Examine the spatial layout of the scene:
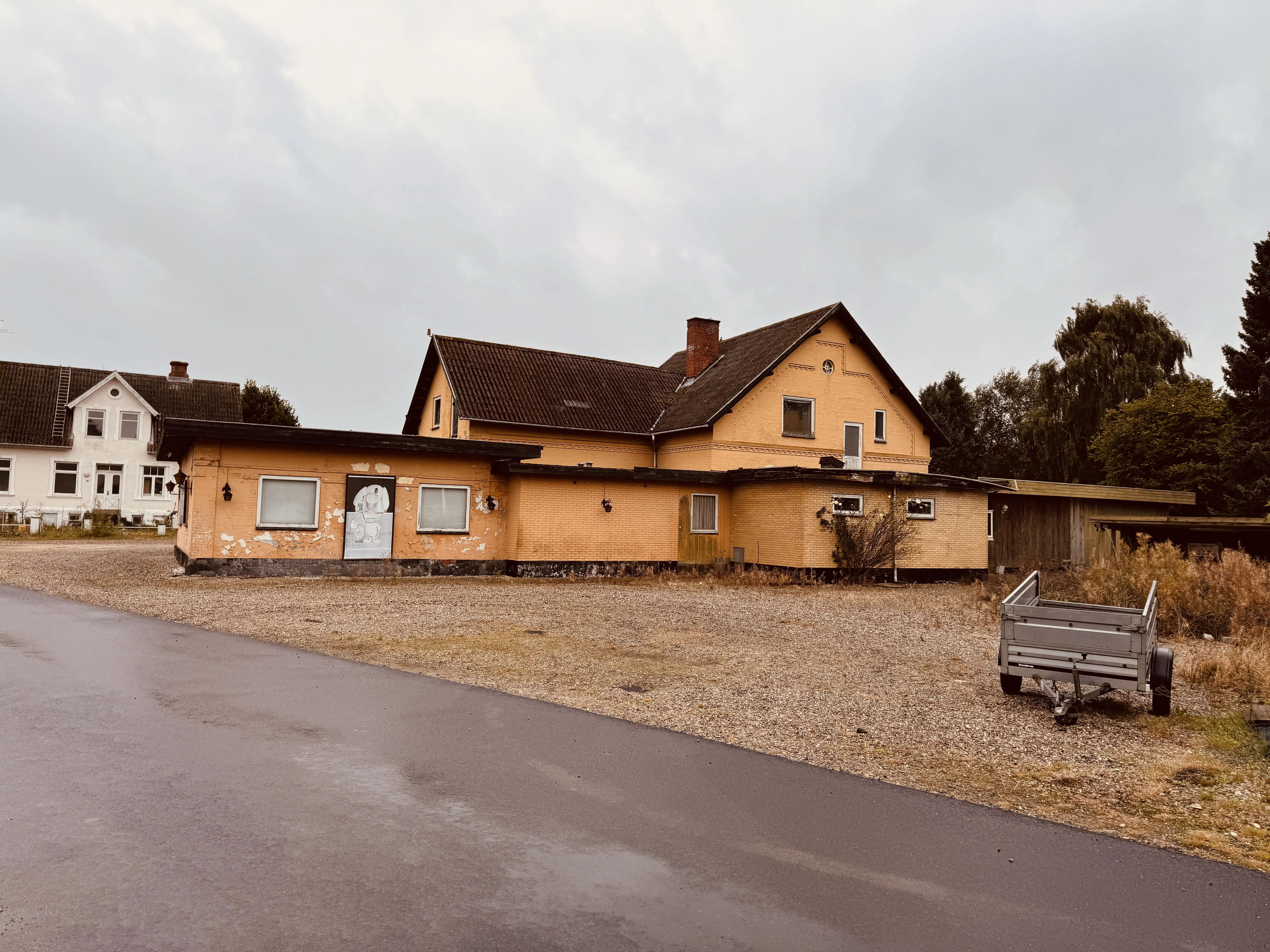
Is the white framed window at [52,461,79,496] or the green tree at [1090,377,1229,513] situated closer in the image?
the green tree at [1090,377,1229,513]

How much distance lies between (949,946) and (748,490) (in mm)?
22039

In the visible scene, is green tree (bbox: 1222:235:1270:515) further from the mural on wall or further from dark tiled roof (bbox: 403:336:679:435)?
the mural on wall

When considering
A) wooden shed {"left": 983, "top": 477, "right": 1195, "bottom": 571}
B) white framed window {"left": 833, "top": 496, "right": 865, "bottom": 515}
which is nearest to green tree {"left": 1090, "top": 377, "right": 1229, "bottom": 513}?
wooden shed {"left": 983, "top": 477, "right": 1195, "bottom": 571}

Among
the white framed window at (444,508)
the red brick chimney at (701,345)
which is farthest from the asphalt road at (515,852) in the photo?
the red brick chimney at (701,345)

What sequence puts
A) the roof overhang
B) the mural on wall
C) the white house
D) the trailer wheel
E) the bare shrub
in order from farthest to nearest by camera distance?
the white house → the bare shrub → the mural on wall → the roof overhang → the trailer wheel

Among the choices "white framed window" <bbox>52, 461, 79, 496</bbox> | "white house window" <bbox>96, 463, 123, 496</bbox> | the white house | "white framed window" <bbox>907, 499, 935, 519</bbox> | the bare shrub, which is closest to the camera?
the bare shrub

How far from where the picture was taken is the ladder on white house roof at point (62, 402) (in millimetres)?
42531

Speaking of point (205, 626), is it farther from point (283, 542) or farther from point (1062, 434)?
point (1062, 434)

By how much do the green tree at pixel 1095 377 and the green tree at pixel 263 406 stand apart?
1675 inches

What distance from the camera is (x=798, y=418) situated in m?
30.5

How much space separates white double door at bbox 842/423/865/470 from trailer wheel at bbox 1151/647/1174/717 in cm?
2322

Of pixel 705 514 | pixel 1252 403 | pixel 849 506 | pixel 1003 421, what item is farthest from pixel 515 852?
pixel 1003 421

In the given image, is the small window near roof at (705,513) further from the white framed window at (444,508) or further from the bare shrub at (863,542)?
the white framed window at (444,508)

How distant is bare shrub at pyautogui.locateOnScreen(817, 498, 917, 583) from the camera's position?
23.5 m
